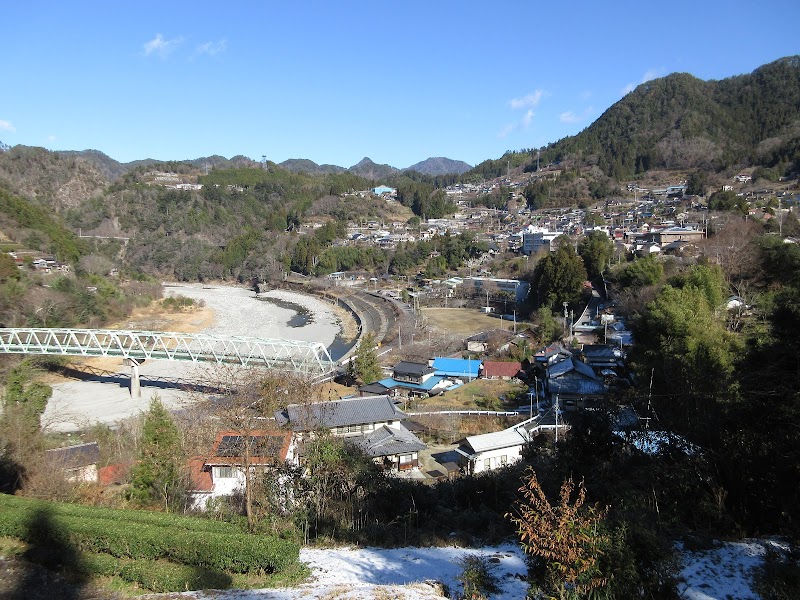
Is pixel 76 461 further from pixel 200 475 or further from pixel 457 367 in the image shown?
pixel 457 367

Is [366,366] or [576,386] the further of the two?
[366,366]

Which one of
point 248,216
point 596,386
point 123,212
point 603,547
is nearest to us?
point 603,547

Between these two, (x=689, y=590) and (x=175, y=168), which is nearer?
(x=689, y=590)

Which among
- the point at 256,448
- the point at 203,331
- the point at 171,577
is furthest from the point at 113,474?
the point at 203,331

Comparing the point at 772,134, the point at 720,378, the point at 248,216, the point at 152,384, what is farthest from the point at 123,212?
the point at 772,134

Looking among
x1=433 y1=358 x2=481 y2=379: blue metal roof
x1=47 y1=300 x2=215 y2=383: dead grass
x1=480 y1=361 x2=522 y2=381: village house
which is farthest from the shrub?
x1=47 y1=300 x2=215 y2=383: dead grass

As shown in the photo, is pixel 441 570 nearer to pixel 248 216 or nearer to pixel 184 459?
pixel 184 459
